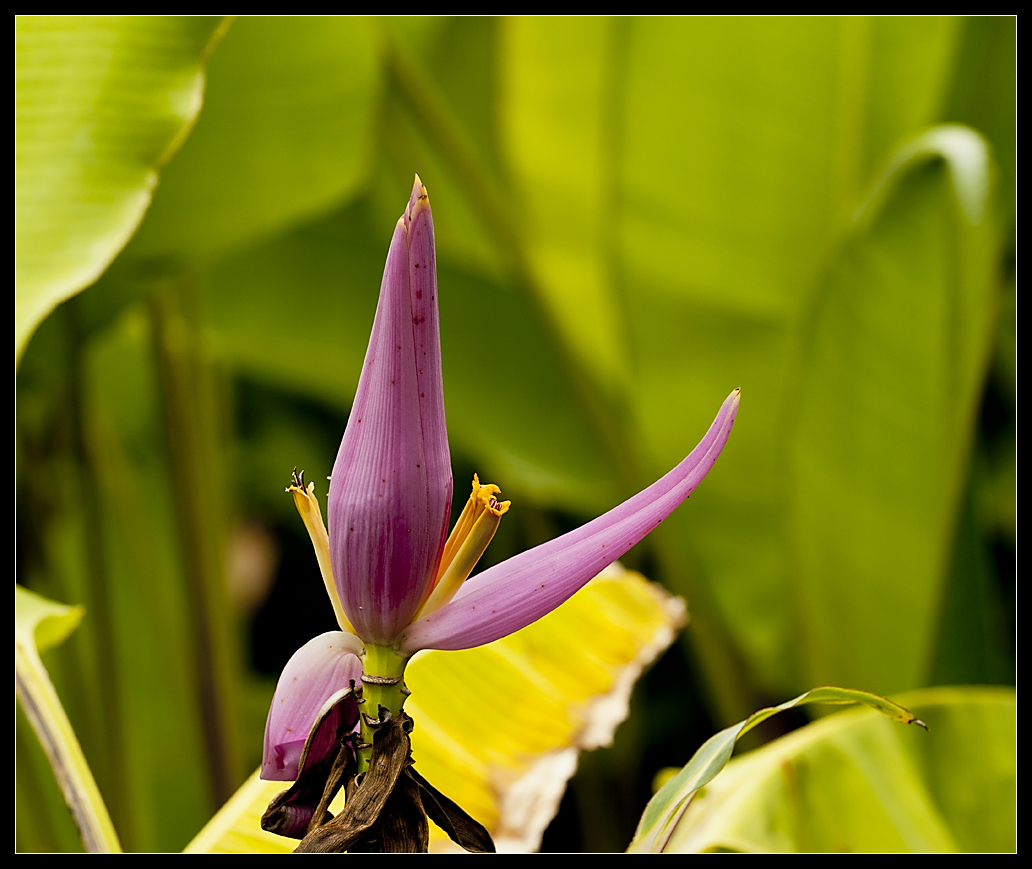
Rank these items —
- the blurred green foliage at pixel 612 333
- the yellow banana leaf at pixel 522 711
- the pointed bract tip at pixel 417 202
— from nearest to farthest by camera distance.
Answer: the pointed bract tip at pixel 417 202
the yellow banana leaf at pixel 522 711
the blurred green foliage at pixel 612 333

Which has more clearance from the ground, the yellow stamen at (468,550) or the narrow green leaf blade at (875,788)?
the yellow stamen at (468,550)

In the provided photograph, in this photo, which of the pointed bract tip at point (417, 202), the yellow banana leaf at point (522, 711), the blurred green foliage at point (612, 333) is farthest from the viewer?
the blurred green foliage at point (612, 333)

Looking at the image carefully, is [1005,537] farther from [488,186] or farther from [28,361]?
[28,361]

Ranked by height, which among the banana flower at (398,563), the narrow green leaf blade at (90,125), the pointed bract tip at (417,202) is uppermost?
the narrow green leaf blade at (90,125)

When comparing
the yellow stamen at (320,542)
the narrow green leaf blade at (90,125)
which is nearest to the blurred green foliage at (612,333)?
the narrow green leaf blade at (90,125)

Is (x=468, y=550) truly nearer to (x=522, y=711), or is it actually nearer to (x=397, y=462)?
(x=397, y=462)

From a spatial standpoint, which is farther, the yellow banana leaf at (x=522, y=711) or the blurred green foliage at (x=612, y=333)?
the blurred green foliage at (x=612, y=333)

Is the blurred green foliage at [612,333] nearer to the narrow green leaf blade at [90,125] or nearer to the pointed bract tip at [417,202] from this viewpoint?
the narrow green leaf blade at [90,125]

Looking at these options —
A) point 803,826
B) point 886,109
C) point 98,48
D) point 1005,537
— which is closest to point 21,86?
point 98,48
